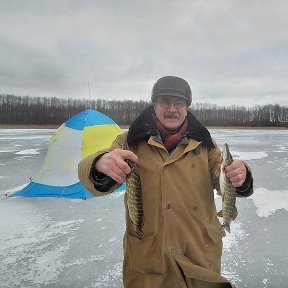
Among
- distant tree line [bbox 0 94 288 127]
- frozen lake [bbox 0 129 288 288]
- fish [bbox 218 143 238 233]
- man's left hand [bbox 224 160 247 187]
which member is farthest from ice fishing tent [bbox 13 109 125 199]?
distant tree line [bbox 0 94 288 127]

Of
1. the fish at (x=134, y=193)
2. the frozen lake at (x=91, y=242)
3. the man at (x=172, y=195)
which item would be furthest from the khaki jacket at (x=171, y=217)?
the frozen lake at (x=91, y=242)

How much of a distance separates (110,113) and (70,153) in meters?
71.8

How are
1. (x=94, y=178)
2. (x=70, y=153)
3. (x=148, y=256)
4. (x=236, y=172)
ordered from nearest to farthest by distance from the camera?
(x=236, y=172) < (x=94, y=178) < (x=148, y=256) < (x=70, y=153)

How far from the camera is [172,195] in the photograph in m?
1.95

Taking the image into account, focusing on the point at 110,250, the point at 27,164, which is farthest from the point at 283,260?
the point at 27,164

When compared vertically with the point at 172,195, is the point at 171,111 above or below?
above

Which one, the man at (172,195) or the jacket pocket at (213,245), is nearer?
the man at (172,195)

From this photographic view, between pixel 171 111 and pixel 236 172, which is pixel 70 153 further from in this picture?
pixel 236 172

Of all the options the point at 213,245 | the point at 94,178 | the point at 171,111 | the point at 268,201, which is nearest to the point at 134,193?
the point at 94,178

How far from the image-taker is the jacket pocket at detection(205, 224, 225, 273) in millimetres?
2061

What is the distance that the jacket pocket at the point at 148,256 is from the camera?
6.49 feet

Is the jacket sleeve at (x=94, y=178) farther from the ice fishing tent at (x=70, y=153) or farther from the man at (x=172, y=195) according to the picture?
the ice fishing tent at (x=70, y=153)

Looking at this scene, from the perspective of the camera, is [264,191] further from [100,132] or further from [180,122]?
[180,122]

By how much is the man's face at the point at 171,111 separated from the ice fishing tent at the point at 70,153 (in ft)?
14.0
